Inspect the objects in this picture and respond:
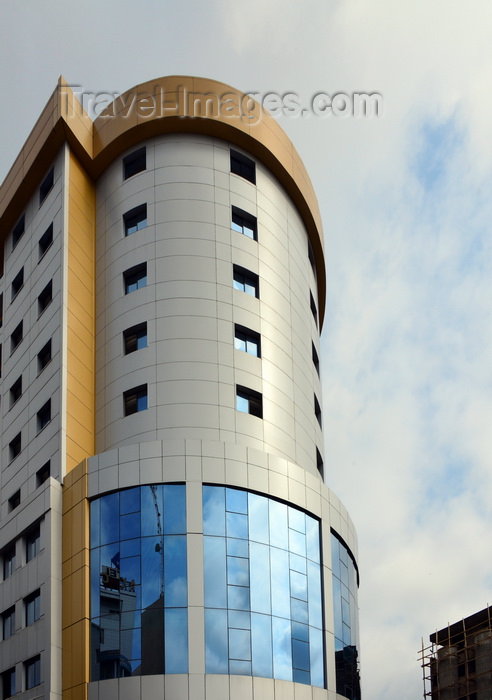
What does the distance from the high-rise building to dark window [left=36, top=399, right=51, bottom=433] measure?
0.33 feet

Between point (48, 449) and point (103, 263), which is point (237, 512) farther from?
point (103, 263)

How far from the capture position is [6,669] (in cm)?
4341

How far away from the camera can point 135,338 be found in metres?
47.6

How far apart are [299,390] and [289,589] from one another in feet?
39.7

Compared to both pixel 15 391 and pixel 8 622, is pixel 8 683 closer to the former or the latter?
pixel 8 622

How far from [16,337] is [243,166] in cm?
1643

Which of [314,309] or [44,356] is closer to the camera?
[44,356]

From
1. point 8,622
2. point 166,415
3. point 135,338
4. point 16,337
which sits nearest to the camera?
point 166,415

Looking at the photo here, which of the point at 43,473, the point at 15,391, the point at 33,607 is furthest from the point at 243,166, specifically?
the point at 33,607

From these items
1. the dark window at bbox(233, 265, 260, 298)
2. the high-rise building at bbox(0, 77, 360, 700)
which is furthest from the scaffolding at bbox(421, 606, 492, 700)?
the dark window at bbox(233, 265, 260, 298)

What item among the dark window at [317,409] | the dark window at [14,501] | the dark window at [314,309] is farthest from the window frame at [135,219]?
the dark window at [14,501]

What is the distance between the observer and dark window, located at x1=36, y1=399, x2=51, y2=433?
47531mm

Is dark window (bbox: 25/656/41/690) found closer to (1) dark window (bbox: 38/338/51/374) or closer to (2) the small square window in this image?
(1) dark window (bbox: 38/338/51/374)

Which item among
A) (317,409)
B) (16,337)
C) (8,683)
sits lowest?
(8,683)
